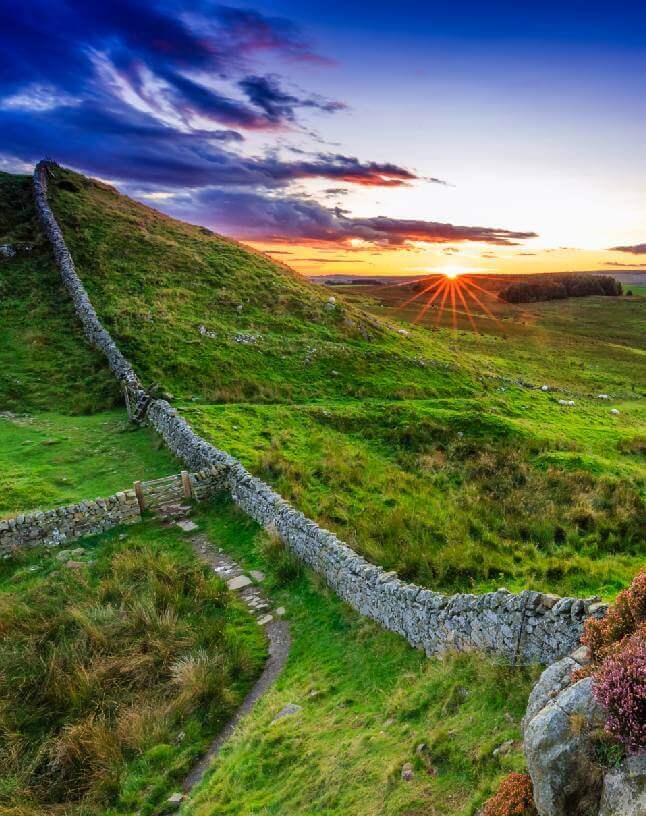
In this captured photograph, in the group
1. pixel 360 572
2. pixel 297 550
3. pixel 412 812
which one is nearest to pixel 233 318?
pixel 297 550

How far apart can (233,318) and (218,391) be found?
1151 centimetres

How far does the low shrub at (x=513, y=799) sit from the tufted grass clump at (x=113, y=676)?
5.26 meters

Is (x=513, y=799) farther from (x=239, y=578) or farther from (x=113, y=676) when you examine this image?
(x=239, y=578)

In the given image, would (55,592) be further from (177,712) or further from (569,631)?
(569,631)

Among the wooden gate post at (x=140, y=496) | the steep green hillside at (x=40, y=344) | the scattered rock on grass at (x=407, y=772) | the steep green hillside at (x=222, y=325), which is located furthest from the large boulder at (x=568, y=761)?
the steep green hillside at (x=40, y=344)

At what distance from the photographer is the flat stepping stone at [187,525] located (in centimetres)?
1503

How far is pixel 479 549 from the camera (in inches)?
526

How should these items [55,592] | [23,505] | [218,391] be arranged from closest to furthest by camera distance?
[55,592] < [23,505] < [218,391]

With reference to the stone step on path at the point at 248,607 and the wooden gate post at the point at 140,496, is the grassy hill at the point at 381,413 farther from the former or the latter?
the wooden gate post at the point at 140,496

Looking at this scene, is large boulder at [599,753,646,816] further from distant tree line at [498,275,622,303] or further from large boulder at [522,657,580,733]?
distant tree line at [498,275,622,303]

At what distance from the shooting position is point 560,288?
13138 cm

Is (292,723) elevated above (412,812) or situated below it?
below

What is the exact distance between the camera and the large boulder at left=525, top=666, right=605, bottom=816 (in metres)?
4.32

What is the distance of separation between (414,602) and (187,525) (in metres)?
8.70
